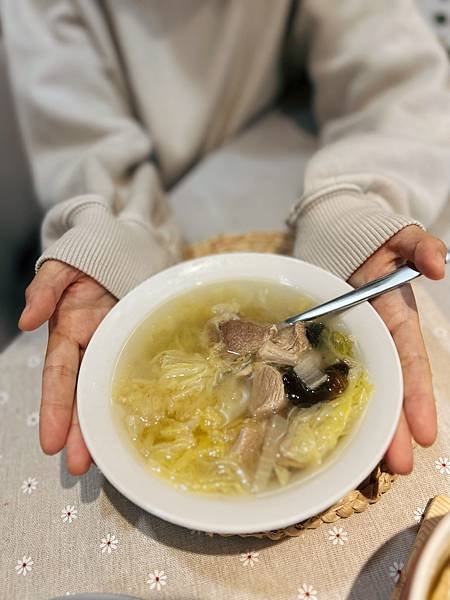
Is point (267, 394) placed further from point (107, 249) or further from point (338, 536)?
point (107, 249)

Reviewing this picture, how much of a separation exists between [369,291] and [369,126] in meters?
0.64

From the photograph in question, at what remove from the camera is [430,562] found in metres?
0.54

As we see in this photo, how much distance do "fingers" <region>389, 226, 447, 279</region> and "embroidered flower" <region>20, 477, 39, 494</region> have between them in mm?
749

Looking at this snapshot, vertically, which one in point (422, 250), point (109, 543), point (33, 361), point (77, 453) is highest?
point (422, 250)

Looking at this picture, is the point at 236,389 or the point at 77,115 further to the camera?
the point at 77,115

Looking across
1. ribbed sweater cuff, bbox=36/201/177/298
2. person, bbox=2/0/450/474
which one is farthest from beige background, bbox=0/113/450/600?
ribbed sweater cuff, bbox=36/201/177/298

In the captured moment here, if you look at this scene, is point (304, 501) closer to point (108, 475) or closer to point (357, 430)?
point (357, 430)

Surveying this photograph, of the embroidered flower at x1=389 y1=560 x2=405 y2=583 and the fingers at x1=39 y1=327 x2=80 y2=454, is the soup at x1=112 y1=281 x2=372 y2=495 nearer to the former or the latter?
the fingers at x1=39 y1=327 x2=80 y2=454

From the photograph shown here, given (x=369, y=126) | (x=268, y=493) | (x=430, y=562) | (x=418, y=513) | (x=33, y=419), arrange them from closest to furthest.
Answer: (x=430, y=562)
(x=268, y=493)
(x=418, y=513)
(x=33, y=419)
(x=369, y=126)

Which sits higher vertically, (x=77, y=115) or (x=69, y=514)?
(x=77, y=115)

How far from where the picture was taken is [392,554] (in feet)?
2.36

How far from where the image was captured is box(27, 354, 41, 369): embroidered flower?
1074mm

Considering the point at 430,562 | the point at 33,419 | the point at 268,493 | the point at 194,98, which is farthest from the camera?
the point at 194,98

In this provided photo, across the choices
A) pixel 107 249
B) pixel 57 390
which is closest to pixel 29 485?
pixel 57 390
